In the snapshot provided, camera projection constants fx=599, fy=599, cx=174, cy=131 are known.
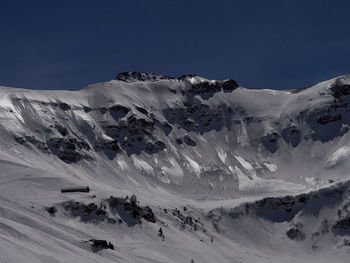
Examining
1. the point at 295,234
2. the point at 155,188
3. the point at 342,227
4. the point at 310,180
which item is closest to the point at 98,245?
the point at 295,234

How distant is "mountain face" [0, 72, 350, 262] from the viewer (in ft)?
311

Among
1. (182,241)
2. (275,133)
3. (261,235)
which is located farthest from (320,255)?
(275,133)

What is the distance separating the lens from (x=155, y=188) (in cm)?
15612

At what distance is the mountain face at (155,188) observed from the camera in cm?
9494

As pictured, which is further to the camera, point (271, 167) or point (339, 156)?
point (271, 167)

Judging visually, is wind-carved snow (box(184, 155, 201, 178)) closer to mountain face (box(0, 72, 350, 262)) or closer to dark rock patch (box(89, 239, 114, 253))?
mountain face (box(0, 72, 350, 262))

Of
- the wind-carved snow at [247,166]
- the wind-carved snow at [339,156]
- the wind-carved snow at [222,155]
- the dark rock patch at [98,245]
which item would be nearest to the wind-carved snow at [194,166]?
the wind-carved snow at [222,155]

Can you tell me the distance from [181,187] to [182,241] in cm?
5291

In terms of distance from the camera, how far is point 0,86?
182 metres

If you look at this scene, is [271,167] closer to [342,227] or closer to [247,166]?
[247,166]

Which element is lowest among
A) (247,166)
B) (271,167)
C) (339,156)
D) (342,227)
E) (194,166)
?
(342,227)

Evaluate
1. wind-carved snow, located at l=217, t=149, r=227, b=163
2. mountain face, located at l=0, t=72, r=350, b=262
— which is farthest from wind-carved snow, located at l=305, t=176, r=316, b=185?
wind-carved snow, located at l=217, t=149, r=227, b=163

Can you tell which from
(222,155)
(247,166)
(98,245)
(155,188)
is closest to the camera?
(98,245)

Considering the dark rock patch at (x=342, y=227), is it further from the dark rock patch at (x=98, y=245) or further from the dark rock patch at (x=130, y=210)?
the dark rock patch at (x=98, y=245)
